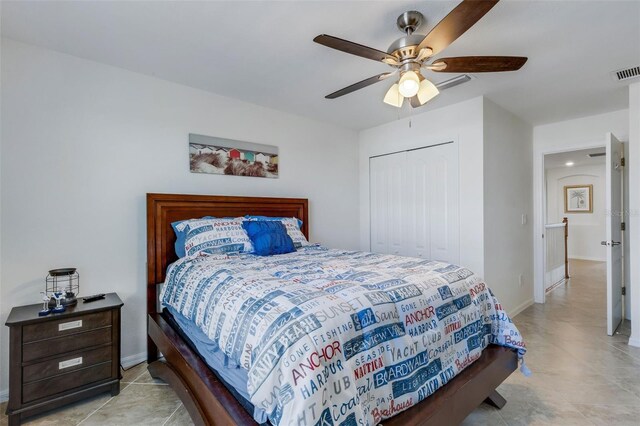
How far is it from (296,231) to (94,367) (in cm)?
183

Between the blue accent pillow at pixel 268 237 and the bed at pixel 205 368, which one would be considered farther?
the blue accent pillow at pixel 268 237

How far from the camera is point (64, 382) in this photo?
6.21 feet

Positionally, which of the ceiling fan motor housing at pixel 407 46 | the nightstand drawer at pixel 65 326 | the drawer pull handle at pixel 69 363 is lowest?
the drawer pull handle at pixel 69 363

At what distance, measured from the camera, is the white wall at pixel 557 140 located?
3.52m

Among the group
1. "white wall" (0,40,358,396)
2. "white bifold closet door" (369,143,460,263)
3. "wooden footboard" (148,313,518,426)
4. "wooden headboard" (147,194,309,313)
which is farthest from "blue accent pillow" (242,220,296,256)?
"white bifold closet door" (369,143,460,263)

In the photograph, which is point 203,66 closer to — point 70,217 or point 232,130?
point 232,130

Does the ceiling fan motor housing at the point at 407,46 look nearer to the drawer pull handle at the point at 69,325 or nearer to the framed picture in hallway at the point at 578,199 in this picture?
the drawer pull handle at the point at 69,325

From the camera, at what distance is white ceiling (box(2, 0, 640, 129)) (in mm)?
1781

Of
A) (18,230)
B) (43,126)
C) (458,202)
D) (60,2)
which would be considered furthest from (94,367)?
(458,202)

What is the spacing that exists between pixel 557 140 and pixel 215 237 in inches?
170

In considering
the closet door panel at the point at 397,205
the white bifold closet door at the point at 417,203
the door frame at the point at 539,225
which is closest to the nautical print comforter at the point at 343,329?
the white bifold closet door at the point at 417,203

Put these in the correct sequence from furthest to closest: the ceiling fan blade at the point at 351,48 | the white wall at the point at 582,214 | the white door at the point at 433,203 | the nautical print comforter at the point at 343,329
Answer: the white wall at the point at 582,214 → the white door at the point at 433,203 → the ceiling fan blade at the point at 351,48 → the nautical print comforter at the point at 343,329

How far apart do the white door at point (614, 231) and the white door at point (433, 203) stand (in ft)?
4.64

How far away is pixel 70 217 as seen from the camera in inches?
89.0
